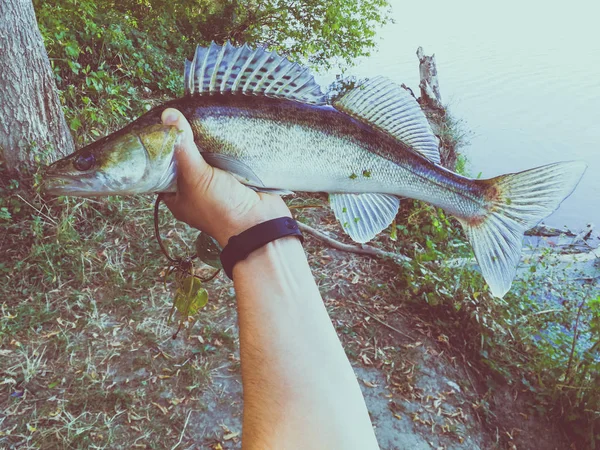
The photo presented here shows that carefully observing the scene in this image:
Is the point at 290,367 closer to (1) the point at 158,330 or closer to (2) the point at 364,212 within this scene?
(2) the point at 364,212

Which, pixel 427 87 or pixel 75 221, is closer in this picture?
pixel 75 221

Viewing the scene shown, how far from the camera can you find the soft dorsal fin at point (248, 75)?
1.78 metres

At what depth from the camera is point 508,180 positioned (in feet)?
6.09

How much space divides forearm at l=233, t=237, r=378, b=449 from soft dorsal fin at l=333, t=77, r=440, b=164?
0.76 metres

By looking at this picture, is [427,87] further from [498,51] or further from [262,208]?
[498,51]

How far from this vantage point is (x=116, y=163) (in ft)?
5.79

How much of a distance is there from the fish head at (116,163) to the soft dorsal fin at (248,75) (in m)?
0.25

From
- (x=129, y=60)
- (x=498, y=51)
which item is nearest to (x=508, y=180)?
(x=129, y=60)

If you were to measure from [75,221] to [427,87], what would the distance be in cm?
509

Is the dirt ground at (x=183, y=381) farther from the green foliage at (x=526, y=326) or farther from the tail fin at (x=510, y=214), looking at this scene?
the tail fin at (x=510, y=214)

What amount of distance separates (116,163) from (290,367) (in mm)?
1074

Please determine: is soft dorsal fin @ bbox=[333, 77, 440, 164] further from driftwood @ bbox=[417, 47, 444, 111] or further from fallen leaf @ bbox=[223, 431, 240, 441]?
driftwood @ bbox=[417, 47, 444, 111]

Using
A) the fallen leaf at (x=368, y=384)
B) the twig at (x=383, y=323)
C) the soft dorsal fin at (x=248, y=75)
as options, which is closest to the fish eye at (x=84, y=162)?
the soft dorsal fin at (x=248, y=75)

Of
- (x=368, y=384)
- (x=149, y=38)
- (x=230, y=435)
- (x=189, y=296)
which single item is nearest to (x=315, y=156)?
(x=189, y=296)
